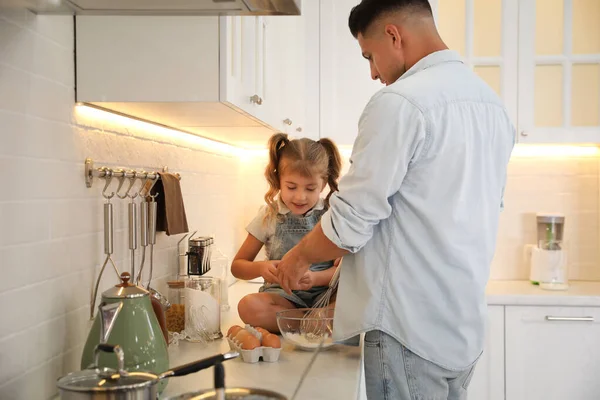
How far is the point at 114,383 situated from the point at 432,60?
1033 mm

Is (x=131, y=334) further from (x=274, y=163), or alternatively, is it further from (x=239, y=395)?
(x=274, y=163)

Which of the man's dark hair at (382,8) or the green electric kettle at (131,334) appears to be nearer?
the green electric kettle at (131,334)

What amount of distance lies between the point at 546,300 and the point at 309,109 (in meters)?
1.35

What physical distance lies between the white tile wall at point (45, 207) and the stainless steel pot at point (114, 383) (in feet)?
0.96

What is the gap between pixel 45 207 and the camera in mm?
1398

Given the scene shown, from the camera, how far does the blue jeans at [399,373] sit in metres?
1.57

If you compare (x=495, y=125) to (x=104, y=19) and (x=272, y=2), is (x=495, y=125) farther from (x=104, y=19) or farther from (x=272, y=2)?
(x=104, y=19)

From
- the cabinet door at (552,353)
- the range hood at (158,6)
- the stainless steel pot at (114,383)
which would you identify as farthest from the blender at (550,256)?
the stainless steel pot at (114,383)

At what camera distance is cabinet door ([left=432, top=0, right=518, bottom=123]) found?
10.8ft

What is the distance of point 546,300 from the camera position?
302 cm

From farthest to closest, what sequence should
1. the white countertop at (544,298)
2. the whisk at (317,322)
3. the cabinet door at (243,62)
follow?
the white countertop at (544,298), the whisk at (317,322), the cabinet door at (243,62)

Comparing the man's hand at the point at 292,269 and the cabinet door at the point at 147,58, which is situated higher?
the cabinet door at the point at 147,58

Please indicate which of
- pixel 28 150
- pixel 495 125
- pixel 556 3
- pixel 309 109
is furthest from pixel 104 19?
pixel 556 3

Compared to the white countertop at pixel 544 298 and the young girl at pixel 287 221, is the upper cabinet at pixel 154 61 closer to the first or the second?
the young girl at pixel 287 221
